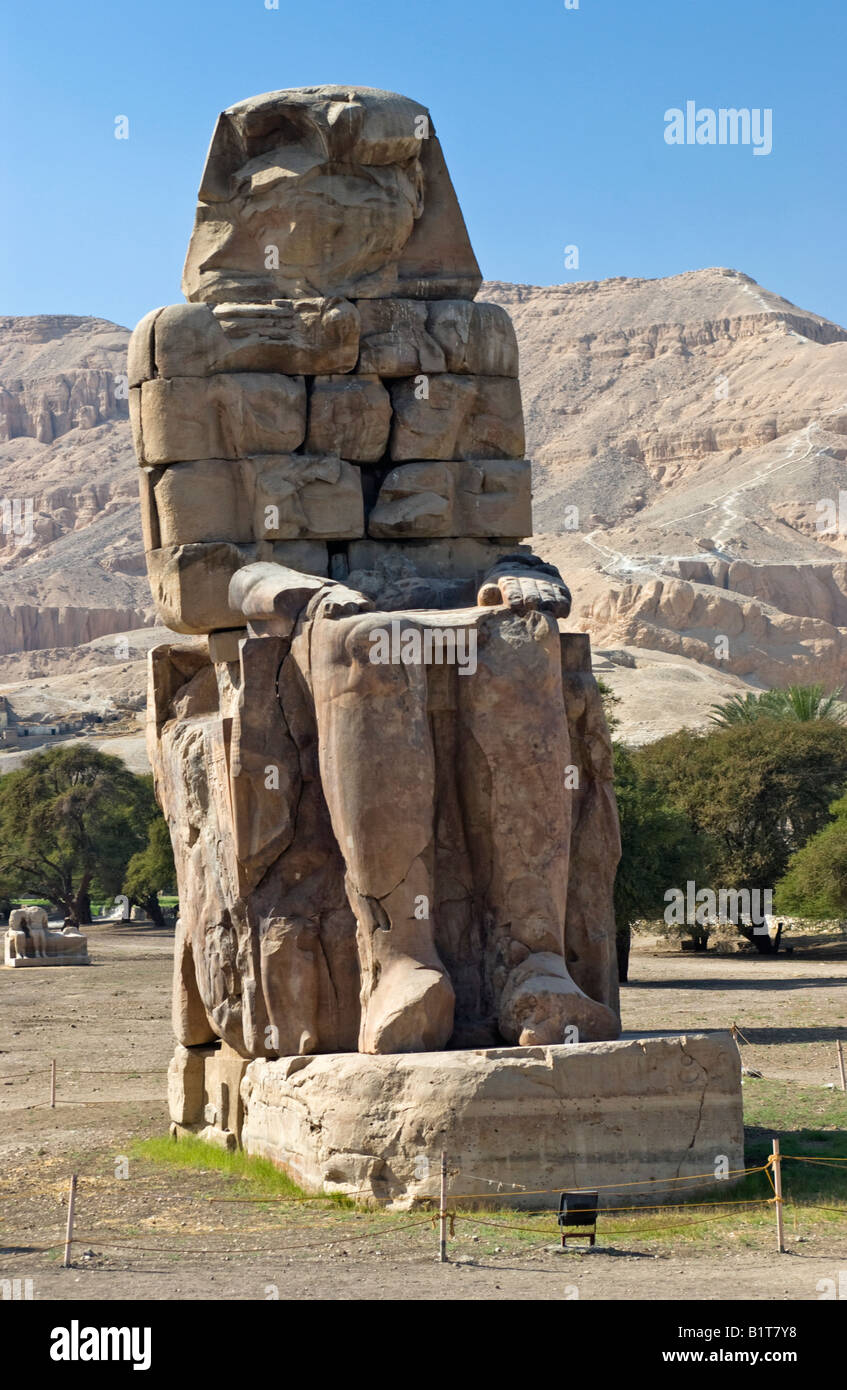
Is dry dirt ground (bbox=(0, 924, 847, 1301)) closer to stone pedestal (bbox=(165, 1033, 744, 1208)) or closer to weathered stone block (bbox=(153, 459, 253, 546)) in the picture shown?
stone pedestal (bbox=(165, 1033, 744, 1208))

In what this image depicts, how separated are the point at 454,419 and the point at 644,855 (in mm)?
14621

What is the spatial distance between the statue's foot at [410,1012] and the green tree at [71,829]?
28.8 meters

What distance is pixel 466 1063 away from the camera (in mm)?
6902

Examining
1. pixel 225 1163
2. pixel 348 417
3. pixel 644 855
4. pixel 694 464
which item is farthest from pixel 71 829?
pixel 694 464

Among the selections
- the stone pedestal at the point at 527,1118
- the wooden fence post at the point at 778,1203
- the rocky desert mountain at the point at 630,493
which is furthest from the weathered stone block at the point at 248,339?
the rocky desert mountain at the point at 630,493

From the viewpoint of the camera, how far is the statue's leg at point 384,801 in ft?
24.3

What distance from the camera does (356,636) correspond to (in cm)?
749

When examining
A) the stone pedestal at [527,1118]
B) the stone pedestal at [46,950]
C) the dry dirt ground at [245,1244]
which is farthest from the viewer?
the stone pedestal at [46,950]

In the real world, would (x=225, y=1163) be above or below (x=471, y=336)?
below

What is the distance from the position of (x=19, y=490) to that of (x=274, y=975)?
5629 inches

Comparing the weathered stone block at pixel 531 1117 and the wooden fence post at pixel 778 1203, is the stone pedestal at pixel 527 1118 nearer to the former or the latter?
the weathered stone block at pixel 531 1117

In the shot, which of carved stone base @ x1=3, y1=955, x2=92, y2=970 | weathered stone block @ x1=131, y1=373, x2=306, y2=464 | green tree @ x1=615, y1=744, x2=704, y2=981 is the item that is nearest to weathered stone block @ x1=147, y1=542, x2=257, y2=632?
weathered stone block @ x1=131, y1=373, x2=306, y2=464

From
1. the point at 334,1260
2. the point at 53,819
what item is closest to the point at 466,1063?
the point at 334,1260

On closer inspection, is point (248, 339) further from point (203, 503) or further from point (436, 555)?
point (436, 555)
